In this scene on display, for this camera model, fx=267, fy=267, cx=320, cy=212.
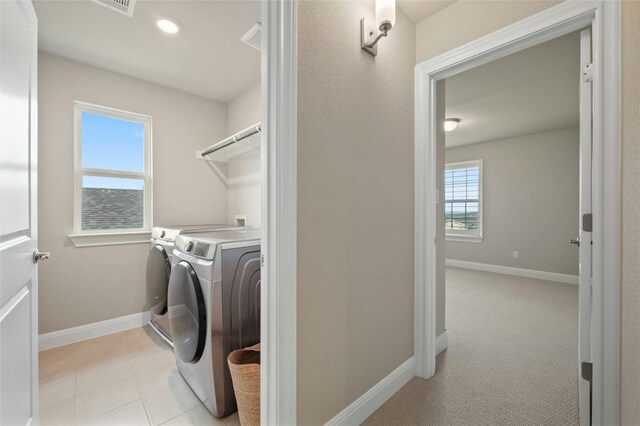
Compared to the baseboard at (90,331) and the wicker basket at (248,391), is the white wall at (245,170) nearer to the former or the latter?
the baseboard at (90,331)

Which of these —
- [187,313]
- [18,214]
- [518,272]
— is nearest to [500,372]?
[187,313]

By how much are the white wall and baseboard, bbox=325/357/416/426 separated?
175 centimetres

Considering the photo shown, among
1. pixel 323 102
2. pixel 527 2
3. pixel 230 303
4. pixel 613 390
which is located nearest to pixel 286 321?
pixel 230 303

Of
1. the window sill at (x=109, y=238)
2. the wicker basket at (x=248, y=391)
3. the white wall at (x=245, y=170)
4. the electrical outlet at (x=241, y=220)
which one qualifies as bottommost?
the wicker basket at (x=248, y=391)

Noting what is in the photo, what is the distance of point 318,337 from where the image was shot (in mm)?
1215

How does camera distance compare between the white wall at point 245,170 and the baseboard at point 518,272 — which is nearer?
the white wall at point 245,170

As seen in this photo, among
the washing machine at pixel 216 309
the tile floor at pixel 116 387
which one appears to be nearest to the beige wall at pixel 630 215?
the washing machine at pixel 216 309

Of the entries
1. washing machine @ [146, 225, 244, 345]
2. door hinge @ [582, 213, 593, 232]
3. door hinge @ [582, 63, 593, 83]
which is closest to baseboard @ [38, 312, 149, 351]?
washing machine @ [146, 225, 244, 345]

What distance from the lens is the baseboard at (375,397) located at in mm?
1333

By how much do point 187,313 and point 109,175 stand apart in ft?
6.25

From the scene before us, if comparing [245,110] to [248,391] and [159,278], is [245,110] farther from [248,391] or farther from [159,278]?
[248,391]

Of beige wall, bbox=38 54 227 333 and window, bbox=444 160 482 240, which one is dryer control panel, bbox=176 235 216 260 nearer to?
beige wall, bbox=38 54 227 333

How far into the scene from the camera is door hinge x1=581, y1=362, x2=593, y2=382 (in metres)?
1.25

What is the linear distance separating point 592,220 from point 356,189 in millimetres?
1082
